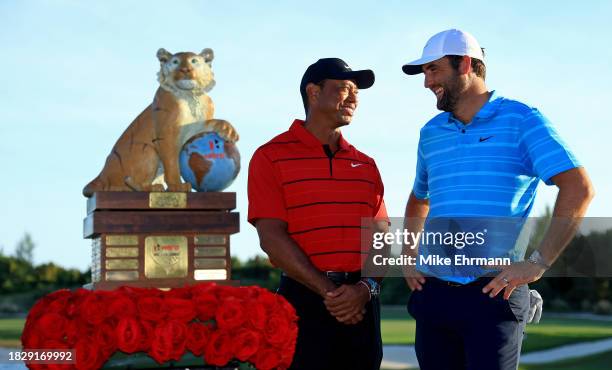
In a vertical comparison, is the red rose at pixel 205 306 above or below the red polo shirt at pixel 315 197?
below

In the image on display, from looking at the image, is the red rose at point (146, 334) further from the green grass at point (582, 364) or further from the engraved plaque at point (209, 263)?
the green grass at point (582, 364)

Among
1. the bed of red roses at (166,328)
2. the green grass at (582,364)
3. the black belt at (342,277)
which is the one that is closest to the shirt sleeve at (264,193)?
the black belt at (342,277)

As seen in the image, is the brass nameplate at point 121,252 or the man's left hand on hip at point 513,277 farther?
the brass nameplate at point 121,252

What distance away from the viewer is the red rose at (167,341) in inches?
101

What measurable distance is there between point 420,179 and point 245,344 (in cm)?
122

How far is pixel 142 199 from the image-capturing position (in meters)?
6.61

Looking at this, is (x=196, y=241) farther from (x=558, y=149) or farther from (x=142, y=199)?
(x=558, y=149)

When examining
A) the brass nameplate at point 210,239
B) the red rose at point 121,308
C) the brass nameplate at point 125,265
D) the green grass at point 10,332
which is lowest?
the green grass at point 10,332

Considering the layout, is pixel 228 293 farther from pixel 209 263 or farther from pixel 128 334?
pixel 209 263

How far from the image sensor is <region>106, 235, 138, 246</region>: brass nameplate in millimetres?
6512

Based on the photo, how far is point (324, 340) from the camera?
11.4 feet

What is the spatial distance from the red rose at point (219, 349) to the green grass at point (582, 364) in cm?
990

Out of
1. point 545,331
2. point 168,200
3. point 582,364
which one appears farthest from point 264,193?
point 545,331

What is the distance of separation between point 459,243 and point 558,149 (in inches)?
21.0
